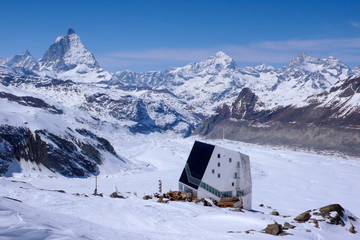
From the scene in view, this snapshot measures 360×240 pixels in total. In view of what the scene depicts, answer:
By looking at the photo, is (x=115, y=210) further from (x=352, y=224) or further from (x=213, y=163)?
(x=352, y=224)

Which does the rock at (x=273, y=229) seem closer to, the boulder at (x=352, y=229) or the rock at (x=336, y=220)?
the rock at (x=336, y=220)

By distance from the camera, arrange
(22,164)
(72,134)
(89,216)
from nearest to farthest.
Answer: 1. (89,216)
2. (22,164)
3. (72,134)

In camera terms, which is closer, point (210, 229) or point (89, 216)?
point (210, 229)

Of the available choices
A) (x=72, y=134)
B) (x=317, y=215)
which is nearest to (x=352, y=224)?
(x=317, y=215)

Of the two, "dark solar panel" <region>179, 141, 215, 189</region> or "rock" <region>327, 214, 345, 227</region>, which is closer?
"rock" <region>327, 214, 345, 227</region>

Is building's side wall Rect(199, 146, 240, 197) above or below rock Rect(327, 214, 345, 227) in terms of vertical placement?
above

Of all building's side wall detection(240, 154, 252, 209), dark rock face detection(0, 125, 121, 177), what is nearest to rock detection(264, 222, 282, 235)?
building's side wall detection(240, 154, 252, 209)

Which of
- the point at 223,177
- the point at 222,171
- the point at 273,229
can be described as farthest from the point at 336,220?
the point at 222,171

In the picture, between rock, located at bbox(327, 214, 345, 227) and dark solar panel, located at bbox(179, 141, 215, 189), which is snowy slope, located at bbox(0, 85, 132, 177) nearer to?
dark solar panel, located at bbox(179, 141, 215, 189)
